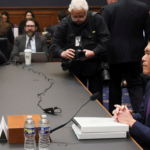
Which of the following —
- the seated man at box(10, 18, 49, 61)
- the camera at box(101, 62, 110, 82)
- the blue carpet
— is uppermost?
the seated man at box(10, 18, 49, 61)

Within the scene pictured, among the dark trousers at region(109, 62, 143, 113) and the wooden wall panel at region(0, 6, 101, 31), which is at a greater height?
the wooden wall panel at region(0, 6, 101, 31)

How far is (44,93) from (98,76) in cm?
99

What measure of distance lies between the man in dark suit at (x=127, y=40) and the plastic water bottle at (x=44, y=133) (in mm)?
2415

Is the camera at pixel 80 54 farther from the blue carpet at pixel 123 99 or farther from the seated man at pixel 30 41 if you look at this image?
the seated man at pixel 30 41

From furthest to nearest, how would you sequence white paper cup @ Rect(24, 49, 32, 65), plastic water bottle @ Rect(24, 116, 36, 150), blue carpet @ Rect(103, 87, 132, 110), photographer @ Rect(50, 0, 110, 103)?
blue carpet @ Rect(103, 87, 132, 110) → white paper cup @ Rect(24, 49, 32, 65) → photographer @ Rect(50, 0, 110, 103) → plastic water bottle @ Rect(24, 116, 36, 150)

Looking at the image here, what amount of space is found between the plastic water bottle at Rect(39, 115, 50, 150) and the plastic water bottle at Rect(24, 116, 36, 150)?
33 millimetres

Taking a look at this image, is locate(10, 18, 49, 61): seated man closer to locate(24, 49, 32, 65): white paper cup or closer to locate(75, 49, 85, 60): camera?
locate(24, 49, 32, 65): white paper cup

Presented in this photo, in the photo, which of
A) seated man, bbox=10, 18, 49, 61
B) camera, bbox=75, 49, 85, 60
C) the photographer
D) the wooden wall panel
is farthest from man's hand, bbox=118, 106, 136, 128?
the wooden wall panel

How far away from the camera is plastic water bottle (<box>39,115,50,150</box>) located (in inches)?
47.2

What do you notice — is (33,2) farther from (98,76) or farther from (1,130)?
(1,130)

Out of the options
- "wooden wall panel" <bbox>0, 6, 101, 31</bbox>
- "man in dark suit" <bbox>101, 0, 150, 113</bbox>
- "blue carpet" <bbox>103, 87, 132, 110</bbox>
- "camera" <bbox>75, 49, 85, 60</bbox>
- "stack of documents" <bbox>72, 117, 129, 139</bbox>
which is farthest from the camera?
"wooden wall panel" <bbox>0, 6, 101, 31</bbox>

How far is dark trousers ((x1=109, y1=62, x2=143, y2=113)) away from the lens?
356 centimetres

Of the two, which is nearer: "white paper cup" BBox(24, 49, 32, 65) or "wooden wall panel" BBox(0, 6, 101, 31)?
"white paper cup" BBox(24, 49, 32, 65)

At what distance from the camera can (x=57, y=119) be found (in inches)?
66.7
